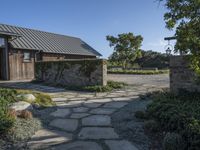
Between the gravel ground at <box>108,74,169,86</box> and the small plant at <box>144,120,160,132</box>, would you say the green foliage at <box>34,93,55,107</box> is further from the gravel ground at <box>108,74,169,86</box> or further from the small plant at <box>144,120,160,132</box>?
the gravel ground at <box>108,74,169,86</box>

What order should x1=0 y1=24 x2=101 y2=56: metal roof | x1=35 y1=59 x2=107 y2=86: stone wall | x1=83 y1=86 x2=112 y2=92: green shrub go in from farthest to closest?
1. x1=0 y1=24 x2=101 y2=56: metal roof
2. x1=35 y1=59 x2=107 y2=86: stone wall
3. x1=83 y1=86 x2=112 y2=92: green shrub

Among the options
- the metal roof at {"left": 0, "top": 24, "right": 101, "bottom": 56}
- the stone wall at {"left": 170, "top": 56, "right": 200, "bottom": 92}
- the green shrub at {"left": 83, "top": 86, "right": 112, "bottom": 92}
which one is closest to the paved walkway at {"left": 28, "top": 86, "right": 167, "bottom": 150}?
the stone wall at {"left": 170, "top": 56, "right": 200, "bottom": 92}

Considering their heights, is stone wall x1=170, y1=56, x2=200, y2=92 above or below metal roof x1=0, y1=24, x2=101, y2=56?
below

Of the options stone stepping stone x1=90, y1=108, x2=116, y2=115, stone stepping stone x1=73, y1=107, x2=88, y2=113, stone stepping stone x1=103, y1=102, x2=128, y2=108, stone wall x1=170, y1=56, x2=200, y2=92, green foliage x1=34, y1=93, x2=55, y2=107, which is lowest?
stone stepping stone x1=90, y1=108, x2=116, y2=115

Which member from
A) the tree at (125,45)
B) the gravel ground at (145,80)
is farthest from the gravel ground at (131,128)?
the tree at (125,45)

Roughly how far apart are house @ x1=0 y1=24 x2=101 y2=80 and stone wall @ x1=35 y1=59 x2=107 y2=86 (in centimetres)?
331

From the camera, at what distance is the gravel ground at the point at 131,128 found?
4.32 m

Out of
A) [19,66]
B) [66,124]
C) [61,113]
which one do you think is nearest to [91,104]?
[61,113]

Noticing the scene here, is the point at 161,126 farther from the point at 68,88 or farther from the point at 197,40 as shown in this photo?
the point at 68,88

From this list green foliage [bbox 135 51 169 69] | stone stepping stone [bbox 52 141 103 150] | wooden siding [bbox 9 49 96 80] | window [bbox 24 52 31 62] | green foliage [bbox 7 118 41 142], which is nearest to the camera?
stone stepping stone [bbox 52 141 103 150]

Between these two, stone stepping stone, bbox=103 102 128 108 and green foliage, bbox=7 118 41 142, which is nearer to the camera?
green foliage, bbox=7 118 41 142

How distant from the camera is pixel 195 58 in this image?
572cm

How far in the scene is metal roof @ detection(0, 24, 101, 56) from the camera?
19.6 meters

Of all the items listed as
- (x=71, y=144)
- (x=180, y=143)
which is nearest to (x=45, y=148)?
(x=71, y=144)
